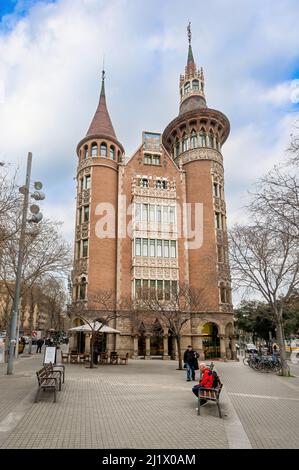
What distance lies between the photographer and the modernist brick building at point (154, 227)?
32.9m

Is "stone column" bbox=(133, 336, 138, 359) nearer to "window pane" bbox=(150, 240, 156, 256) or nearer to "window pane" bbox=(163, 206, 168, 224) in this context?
"window pane" bbox=(150, 240, 156, 256)

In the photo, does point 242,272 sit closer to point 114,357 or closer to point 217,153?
point 114,357

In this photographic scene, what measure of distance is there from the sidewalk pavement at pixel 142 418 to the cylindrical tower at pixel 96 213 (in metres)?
19.5

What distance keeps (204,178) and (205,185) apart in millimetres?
848

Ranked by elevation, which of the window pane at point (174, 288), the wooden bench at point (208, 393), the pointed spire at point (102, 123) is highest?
the pointed spire at point (102, 123)

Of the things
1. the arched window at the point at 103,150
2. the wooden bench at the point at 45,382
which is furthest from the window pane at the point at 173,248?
the wooden bench at the point at 45,382

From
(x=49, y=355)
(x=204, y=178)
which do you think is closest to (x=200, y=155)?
(x=204, y=178)

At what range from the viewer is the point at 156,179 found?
37.8 meters

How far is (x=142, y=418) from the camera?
8.38 metres

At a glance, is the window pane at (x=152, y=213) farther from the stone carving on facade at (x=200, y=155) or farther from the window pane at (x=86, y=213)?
the stone carving on facade at (x=200, y=155)

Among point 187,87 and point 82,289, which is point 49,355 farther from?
point 187,87

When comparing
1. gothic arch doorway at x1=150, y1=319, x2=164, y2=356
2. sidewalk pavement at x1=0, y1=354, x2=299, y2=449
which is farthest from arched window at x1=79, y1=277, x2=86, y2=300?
sidewalk pavement at x1=0, y1=354, x2=299, y2=449

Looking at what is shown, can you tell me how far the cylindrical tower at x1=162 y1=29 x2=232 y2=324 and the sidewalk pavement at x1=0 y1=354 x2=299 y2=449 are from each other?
66.5ft
